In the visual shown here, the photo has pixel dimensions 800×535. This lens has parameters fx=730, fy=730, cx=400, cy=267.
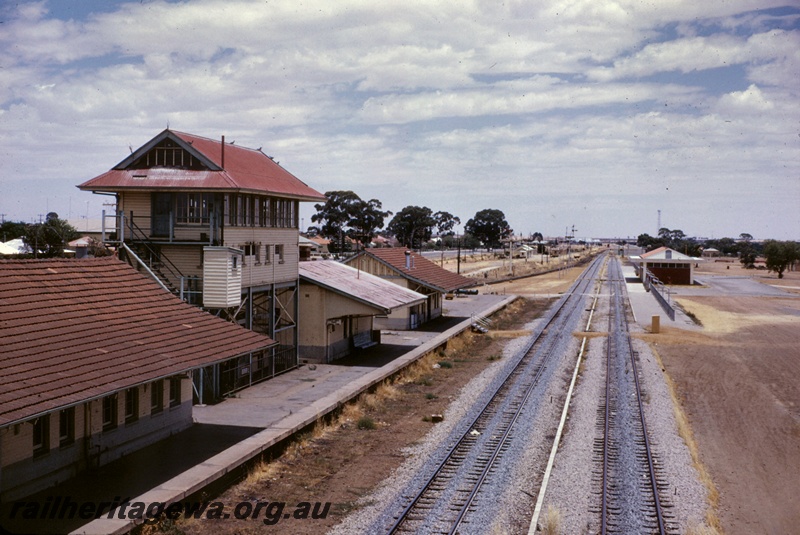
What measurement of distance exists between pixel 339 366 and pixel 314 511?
16.4 m

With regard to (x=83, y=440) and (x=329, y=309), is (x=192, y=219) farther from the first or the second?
(x=83, y=440)

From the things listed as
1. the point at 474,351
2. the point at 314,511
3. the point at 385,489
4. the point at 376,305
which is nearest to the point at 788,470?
the point at 385,489

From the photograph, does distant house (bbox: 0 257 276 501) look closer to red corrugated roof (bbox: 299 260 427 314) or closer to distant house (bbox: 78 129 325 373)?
distant house (bbox: 78 129 325 373)

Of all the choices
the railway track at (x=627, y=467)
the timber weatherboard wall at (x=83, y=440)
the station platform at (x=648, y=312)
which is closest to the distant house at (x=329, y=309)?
the railway track at (x=627, y=467)

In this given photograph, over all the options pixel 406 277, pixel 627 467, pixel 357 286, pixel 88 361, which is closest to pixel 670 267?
pixel 406 277

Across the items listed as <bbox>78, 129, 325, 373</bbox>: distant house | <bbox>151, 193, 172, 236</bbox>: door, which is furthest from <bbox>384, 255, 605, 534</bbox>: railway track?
<bbox>151, 193, 172, 236</bbox>: door

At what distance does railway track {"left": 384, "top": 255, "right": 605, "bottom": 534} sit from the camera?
1449 cm

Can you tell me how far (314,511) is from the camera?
1502 centimetres

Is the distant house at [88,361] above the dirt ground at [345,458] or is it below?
above

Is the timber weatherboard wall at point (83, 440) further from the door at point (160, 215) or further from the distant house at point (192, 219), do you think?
the door at point (160, 215)

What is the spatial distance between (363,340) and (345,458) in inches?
697

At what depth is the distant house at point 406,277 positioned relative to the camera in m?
44.3

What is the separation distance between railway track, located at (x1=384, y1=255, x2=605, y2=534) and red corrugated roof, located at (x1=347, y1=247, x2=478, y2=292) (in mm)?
12562

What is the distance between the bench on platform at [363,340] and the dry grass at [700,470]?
14.2 metres
